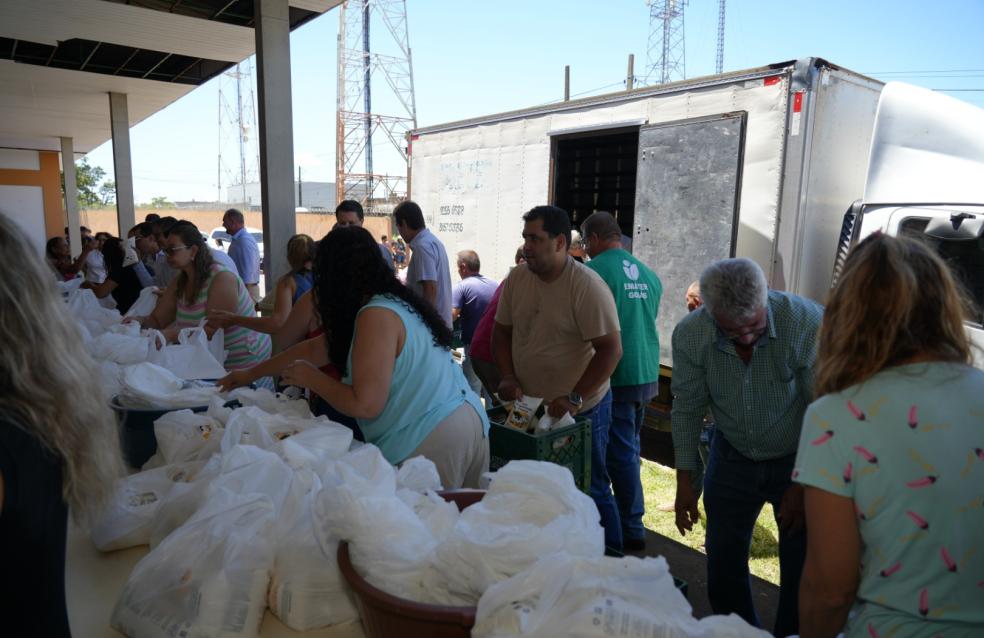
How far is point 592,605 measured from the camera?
901mm

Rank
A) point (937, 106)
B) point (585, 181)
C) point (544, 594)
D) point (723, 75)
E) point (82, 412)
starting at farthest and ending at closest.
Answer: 1. point (585, 181)
2. point (723, 75)
3. point (937, 106)
4. point (82, 412)
5. point (544, 594)

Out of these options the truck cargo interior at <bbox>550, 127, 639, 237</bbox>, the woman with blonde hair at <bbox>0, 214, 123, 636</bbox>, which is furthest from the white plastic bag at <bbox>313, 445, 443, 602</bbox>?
the truck cargo interior at <bbox>550, 127, 639, 237</bbox>

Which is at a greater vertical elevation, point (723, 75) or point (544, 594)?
point (723, 75)

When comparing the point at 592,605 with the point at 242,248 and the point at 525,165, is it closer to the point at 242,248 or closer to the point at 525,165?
the point at 525,165

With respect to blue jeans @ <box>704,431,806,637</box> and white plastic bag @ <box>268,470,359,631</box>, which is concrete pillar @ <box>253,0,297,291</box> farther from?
white plastic bag @ <box>268,470,359,631</box>

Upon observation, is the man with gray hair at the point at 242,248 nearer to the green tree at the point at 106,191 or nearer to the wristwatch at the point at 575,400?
the wristwatch at the point at 575,400

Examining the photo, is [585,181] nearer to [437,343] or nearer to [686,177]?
[686,177]

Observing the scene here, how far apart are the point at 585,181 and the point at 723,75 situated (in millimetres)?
2598

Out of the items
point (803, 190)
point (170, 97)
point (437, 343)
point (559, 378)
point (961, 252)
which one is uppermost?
point (170, 97)

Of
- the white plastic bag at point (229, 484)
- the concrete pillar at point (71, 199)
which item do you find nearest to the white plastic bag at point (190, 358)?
the white plastic bag at point (229, 484)

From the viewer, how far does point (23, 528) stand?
100 centimetres

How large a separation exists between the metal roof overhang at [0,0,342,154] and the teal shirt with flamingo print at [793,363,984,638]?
589cm

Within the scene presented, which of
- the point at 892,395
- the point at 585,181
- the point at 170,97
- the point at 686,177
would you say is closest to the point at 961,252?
the point at 686,177

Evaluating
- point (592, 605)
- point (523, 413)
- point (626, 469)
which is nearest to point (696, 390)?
point (523, 413)
